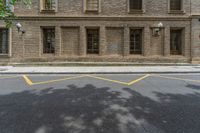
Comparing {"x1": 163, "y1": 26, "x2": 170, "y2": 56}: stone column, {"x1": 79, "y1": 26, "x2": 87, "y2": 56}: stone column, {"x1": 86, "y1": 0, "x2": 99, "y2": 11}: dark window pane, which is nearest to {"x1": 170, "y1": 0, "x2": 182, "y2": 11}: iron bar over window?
{"x1": 163, "y1": 26, "x2": 170, "y2": 56}: stone column

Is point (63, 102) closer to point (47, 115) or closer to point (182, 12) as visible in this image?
point (47, 115)

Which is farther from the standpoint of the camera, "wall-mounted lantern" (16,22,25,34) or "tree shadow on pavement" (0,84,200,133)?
"wall-mounted lantern" (16,22,25,34)

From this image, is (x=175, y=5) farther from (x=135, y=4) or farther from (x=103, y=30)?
(x=103, y=30)

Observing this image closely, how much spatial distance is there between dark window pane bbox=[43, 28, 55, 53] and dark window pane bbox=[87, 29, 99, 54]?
3899 mm

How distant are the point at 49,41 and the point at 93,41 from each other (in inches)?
189

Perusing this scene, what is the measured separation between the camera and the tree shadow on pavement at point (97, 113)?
269cm

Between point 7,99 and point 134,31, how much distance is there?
12.8 meters

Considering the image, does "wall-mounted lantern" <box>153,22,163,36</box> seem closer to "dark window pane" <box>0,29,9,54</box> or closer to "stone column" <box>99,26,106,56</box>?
"stone column" <box>99,26,106,56</box>

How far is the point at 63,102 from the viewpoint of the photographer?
4.11m

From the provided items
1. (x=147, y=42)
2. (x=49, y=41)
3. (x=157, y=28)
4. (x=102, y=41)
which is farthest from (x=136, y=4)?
(x=49, y=41)

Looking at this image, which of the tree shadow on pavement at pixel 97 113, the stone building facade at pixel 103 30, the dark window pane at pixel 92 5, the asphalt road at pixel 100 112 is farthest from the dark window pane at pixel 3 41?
the tree shadow on pavement at pixel 97 113

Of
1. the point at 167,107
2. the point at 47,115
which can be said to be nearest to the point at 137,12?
the point at 167,107

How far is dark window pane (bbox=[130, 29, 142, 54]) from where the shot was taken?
13781mm

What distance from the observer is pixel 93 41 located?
45.1 feet
